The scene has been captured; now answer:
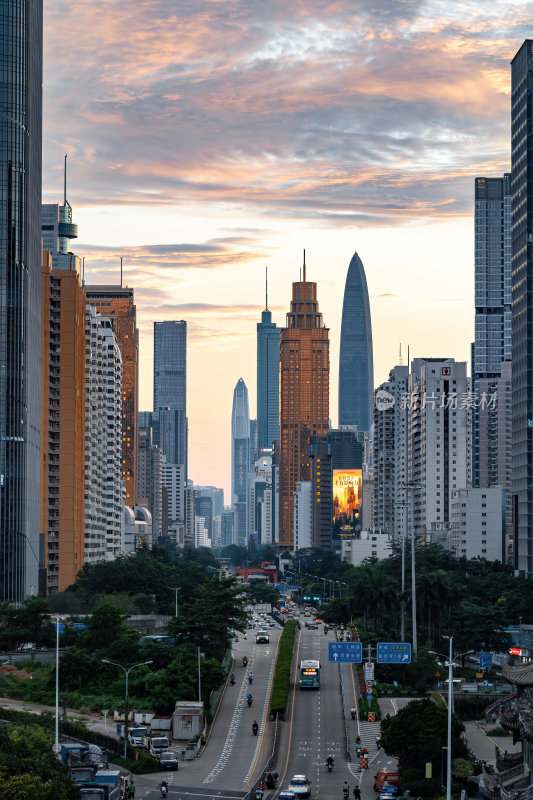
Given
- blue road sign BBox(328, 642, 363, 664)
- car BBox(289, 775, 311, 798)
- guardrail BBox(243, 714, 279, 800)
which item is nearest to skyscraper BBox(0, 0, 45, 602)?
blue road sign BBox(328, 642, 363, 664)

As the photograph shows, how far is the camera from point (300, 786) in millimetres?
88188

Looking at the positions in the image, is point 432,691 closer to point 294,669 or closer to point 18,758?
point 294,669

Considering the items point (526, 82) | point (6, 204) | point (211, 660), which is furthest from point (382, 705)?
point (526, 82)

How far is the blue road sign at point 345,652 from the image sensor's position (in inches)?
4902

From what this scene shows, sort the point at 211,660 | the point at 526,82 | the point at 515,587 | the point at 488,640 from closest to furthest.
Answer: the point at 211,660, the point at 488,640, the point at 515,587, the point at 526,82

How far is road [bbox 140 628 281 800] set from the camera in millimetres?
89938

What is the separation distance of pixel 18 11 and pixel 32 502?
67357mm

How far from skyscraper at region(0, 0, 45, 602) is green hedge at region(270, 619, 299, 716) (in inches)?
1608

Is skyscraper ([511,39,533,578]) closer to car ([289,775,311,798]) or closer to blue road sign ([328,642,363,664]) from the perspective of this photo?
blue road sign ([328,642,363,664])

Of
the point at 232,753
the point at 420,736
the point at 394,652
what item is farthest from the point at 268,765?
the point at 394,652

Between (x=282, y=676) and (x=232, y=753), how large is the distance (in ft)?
89.6

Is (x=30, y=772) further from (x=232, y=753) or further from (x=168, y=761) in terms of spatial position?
(x=232, y=753)

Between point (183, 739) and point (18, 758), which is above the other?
point (18, 758)

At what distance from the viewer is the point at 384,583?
163 m
